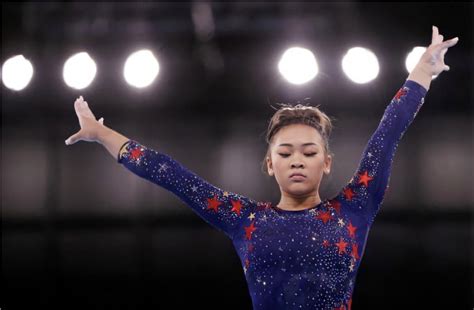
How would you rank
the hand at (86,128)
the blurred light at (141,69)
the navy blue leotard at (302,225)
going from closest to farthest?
1. the navy blue leotard at (302,225)
2. the hand at (86,128)
3. the blurred light at (141,69)

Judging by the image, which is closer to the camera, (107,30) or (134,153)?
(134,153)

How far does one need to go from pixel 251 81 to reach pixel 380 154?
259 cm

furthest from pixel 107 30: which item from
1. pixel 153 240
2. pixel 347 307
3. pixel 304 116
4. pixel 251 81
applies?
pixel 347 307

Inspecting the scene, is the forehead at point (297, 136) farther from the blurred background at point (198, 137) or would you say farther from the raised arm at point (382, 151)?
the blurred background at point (198, 137)

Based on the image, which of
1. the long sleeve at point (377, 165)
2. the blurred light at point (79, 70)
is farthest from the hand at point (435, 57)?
the blurred light at point (79, 70)

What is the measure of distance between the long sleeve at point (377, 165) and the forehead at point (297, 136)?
0.16 meters

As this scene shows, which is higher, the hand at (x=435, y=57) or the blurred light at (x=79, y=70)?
the blurred light at (x=79, y=70)

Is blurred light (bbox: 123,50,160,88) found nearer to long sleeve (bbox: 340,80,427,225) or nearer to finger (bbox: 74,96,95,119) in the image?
finger (bbox: 74,96,95,119)

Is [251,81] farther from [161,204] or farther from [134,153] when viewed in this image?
[134,153]

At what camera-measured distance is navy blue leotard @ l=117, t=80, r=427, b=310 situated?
1.63 metres

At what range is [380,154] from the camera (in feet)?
5.90

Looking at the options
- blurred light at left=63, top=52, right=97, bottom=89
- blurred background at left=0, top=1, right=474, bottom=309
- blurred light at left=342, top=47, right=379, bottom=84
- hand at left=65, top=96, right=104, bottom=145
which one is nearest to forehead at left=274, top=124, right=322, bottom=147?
hand at left=65, top=96, right=104, bottom=145

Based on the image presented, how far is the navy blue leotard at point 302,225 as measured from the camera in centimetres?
163

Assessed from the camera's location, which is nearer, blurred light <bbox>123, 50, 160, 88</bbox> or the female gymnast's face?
the female gymnast's face
